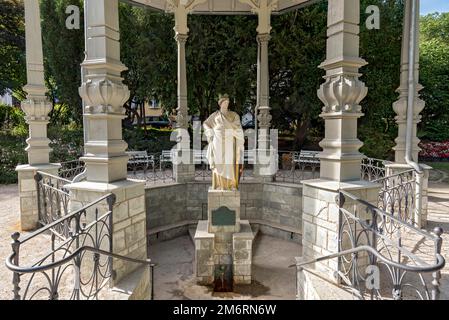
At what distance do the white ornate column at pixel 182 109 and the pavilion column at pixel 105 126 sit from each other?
4700mm

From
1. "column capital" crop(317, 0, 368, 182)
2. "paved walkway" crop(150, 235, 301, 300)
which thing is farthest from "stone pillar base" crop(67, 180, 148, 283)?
"column capital" crop(317, 0, 368, 182)

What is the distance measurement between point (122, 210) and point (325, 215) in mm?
2809

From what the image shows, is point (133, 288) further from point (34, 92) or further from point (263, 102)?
point (263, 102)

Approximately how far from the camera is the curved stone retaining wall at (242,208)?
838 cm

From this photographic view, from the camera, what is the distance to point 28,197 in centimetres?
636

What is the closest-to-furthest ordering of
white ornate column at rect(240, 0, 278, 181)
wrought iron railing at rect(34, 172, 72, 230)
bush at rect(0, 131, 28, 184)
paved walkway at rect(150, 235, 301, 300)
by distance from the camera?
paved walkway at rect(150, 235, 301, 300) < wrought iron railing at rect(34, 172, 72, 230) < white ornate column at rect(240, 0, 278, 181) < bush at rect(0, 131, 28, 184)

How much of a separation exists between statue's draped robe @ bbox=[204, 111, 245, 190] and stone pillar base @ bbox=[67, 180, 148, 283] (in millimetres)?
2048

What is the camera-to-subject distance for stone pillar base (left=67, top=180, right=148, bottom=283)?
4.14m

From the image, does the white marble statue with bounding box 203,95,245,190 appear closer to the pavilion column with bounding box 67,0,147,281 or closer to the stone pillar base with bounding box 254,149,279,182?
the pavilion column with bounding box 67,0,147,281

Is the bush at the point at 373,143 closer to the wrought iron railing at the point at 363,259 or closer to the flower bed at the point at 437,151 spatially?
the flower bed at the point at 437,151

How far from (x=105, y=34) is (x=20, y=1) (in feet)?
55.3

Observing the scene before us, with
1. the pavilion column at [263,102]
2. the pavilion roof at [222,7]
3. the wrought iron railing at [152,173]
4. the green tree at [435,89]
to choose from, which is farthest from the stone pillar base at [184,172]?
the green tree at [435,89]

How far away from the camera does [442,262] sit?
240 centimetres
